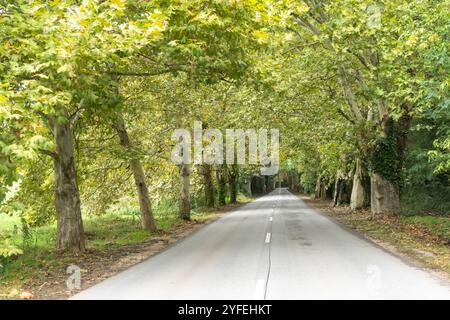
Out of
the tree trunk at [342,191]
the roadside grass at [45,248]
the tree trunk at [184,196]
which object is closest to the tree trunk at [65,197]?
the roadside grass at [45,248]

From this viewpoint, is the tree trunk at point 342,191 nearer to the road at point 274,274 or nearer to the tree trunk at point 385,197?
the tree trunk at point 385,197

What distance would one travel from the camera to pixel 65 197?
1362cm

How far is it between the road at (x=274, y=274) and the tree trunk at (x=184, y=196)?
11008 mm

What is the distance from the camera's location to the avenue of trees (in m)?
9.32

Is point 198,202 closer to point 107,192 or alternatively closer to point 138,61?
point 107,192

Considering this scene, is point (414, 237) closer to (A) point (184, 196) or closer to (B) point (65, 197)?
(B) point (65, 197)

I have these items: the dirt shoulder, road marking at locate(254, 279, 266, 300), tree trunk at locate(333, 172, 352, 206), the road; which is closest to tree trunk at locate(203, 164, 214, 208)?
tree trunk at locate(333, 172, 352, 206)

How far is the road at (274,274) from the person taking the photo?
7848mm

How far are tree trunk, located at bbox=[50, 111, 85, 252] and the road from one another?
265 centimetres

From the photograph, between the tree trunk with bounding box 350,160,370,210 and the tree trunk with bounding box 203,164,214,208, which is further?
the tree trunk with bounding box 203,164,214,208

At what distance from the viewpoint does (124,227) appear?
76.0ft

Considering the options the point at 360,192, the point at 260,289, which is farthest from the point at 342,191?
the point at 260,289

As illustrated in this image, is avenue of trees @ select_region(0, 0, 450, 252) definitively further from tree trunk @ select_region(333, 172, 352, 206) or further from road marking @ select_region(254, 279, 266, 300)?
road marking @ select_region(254, 279, 266, 300)
